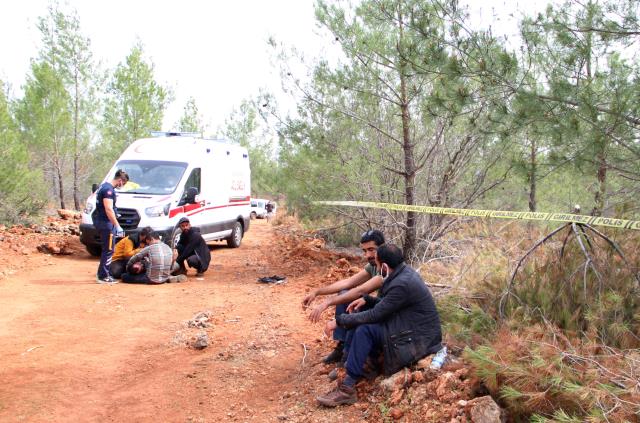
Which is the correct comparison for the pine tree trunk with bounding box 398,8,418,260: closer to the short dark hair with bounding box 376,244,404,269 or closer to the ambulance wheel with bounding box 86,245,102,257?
the short dark hair with bounding box 376,244,404,269

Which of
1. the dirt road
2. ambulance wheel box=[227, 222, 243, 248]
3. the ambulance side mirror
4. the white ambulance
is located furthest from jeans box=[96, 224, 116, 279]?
ambulance wheel box=[227, 222, 243, 248]

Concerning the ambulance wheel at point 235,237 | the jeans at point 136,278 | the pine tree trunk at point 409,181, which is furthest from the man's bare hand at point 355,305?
the ambulance wheel at point 235,237

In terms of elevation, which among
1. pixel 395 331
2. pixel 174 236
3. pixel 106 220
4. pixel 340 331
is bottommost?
pixel 340 331

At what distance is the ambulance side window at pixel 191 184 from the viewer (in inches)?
471

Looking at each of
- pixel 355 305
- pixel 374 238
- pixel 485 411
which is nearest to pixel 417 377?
pixel 485 411

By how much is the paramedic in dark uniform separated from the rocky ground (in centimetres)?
31

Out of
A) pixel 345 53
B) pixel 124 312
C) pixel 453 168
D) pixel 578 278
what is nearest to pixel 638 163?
pixel 578 278

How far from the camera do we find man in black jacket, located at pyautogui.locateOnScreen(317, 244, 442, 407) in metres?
4.44

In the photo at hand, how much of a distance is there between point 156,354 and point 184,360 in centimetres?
39

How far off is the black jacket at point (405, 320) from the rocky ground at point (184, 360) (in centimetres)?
12

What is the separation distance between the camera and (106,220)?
9.80 metres

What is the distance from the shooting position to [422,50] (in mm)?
6062

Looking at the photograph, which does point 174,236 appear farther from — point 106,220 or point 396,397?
point 396,397

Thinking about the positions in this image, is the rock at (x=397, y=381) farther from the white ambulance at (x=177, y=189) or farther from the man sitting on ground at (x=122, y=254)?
the white ambulance at (x=177, y=189)
